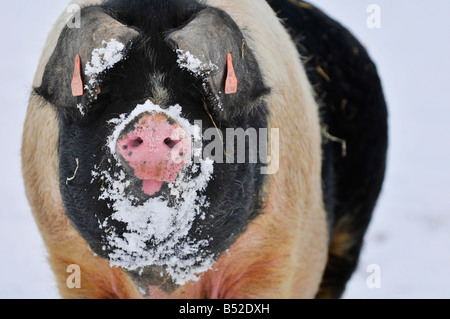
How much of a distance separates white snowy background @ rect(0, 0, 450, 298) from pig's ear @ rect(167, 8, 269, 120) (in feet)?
4.27

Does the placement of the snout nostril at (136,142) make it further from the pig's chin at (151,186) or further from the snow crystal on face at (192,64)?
the snow crystal on face at (192,64)

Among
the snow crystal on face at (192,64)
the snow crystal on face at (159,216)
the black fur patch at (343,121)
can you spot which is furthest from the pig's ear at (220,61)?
the black fur patch at (343,121)

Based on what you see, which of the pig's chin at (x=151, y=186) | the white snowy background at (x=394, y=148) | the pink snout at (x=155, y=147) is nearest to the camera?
the pink snout at (x=155, y=147)

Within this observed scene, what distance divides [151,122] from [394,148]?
4269 mm

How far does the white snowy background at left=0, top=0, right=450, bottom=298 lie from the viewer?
416 cm

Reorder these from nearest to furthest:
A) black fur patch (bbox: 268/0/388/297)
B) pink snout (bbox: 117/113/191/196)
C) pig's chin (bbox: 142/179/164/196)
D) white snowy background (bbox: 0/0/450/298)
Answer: pink snout (bbox: 117/113/191/196)
pig's chin (bbox: 142/179/164/196)
black fur patch (bbox: 268/0/388/297)
white snowy background (bbox: 0/0/450/298)

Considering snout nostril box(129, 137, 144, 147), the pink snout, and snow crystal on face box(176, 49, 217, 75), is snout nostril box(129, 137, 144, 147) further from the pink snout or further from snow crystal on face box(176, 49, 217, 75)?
snow crystal on face box(176, 49, 217, 75)

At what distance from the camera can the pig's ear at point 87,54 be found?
1.99m

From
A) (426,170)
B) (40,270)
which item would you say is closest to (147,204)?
(40,270)

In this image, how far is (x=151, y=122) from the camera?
1930 mm

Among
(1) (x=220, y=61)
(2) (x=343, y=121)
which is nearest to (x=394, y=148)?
(2) (x=343, y=121)

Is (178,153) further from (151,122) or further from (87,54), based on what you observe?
(87,54)

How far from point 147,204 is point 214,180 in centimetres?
28

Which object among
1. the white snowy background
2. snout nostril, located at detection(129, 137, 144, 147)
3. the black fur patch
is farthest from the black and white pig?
the white snowy background
